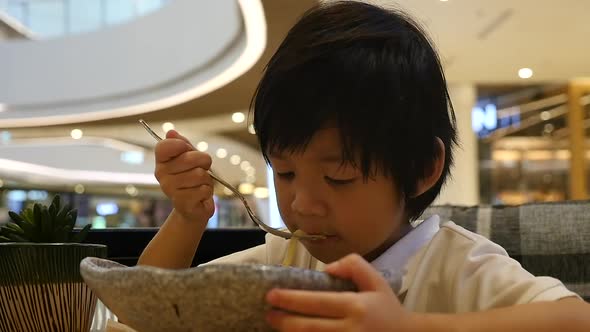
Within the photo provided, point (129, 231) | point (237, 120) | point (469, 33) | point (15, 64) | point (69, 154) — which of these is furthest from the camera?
point (69, 154)

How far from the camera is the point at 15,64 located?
9320 millimetres

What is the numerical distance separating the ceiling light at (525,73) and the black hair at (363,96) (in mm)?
6699

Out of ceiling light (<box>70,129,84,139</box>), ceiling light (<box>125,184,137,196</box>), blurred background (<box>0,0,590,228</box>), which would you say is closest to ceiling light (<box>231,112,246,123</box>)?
blurred background (<box>0,0,590,228</box>)

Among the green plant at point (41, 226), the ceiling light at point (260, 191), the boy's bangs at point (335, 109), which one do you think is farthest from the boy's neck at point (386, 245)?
the ceiling light at point (260, 191)

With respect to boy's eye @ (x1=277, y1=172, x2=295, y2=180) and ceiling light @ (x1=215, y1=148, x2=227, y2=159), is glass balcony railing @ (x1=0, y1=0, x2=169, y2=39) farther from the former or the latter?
boy's eye @ (x1=277, y1=172, x2=295, y2=180)

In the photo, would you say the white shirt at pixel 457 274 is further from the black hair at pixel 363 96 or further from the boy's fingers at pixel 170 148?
the boy's fingers at pixel 170 148

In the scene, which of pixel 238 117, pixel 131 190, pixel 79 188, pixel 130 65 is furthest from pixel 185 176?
pixel 131 190

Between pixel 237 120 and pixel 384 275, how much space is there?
31.6ft

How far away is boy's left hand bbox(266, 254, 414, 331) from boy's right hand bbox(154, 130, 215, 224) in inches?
14.6

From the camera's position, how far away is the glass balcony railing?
8.52 meters

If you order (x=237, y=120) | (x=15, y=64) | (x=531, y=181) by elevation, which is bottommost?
(x=531, y=181)

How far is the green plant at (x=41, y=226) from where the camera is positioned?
819 mm

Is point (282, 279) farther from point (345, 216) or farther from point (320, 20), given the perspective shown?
point (320, 20)

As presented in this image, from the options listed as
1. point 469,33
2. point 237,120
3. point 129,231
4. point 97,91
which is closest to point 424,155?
point 129,231
